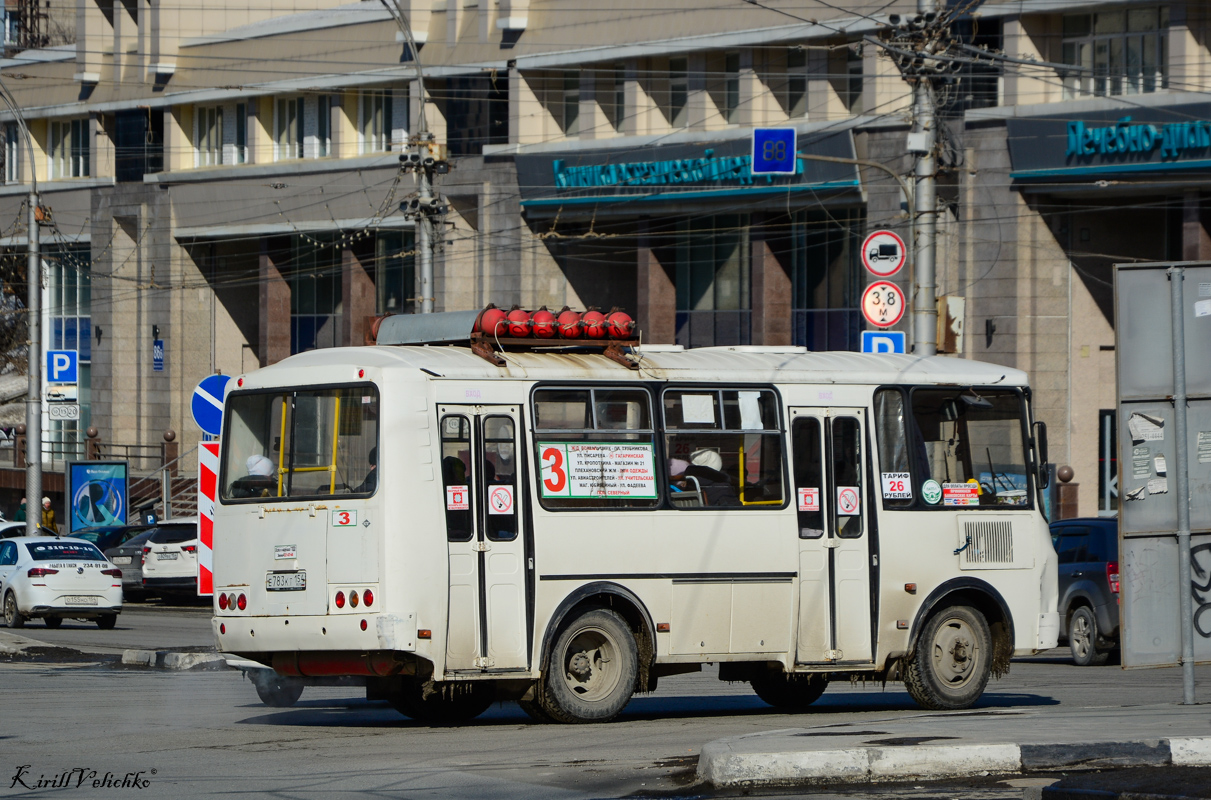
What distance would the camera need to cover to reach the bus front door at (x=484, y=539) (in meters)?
12.4

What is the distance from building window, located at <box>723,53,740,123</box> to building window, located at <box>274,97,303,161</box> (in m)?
15.3

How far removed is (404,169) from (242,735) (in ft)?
74.0

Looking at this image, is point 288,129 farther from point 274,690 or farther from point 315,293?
point 274,690

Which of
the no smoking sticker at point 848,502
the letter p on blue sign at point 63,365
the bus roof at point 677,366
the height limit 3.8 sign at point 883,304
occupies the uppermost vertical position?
the letter p on blue sign at point 63,365

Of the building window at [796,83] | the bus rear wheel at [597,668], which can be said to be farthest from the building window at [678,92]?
the bus rear wheel at [597,668]

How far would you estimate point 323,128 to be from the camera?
5253 centimetres

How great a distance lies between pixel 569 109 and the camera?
46.5 metres

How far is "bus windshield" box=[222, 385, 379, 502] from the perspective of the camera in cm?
1248

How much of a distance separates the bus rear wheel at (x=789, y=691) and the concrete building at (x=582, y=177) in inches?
485

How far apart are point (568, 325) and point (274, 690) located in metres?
4.00

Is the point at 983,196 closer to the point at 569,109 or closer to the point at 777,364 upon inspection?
the point at 569,109

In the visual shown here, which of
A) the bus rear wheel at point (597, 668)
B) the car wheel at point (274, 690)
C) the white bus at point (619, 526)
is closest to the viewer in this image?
the white bus at point (619, 526)

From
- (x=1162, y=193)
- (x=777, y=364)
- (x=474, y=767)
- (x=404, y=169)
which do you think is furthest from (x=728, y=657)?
(x=1162, y=193)

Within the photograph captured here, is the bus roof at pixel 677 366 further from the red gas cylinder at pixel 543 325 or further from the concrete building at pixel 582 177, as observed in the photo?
the concrete building at pixel 582 177
